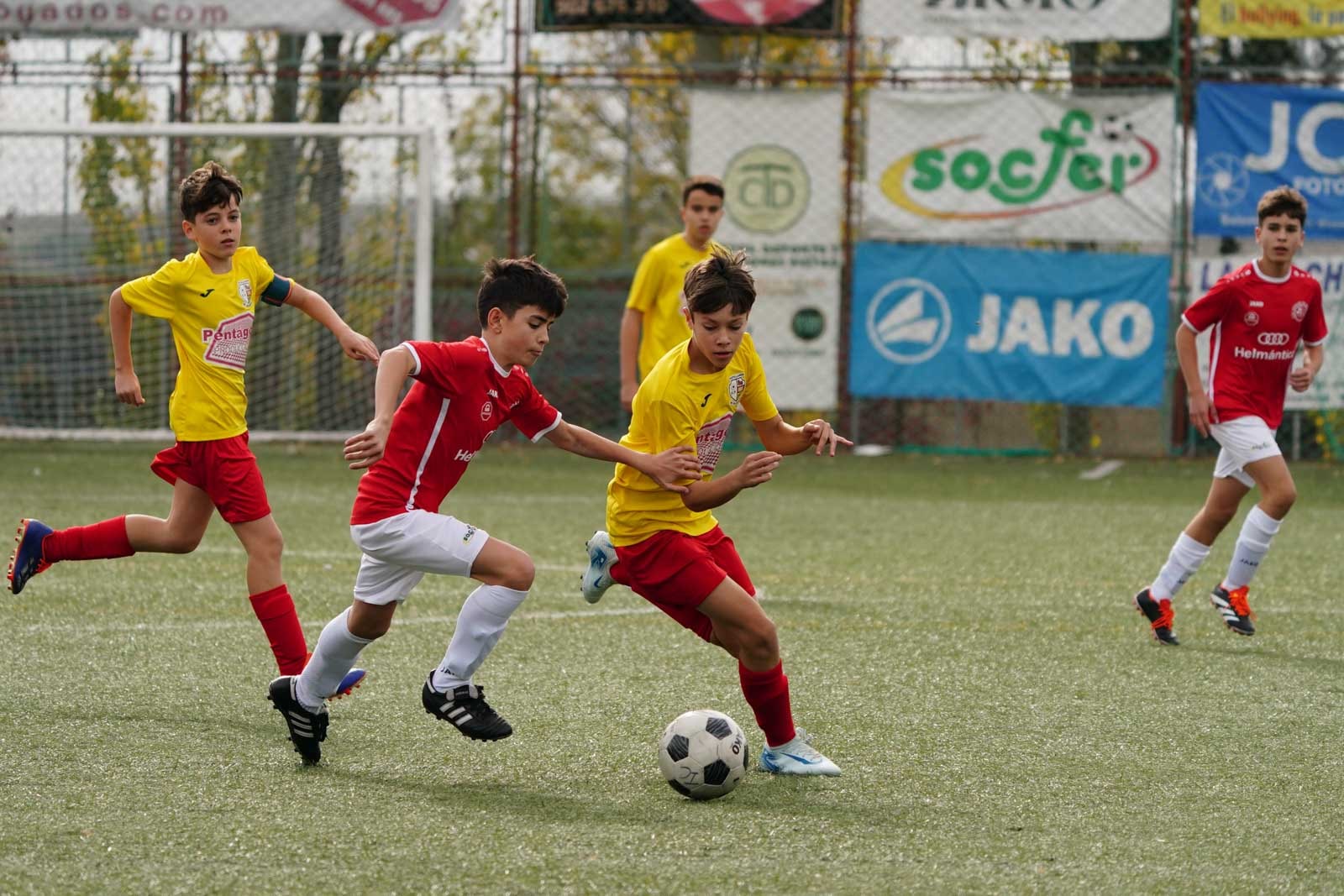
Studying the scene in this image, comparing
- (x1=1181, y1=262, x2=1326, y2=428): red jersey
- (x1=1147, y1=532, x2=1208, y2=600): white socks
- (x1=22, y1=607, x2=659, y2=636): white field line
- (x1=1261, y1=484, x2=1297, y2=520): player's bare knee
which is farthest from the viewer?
(x1=1181, y1=262, x2=1326, y2=428): red jersey

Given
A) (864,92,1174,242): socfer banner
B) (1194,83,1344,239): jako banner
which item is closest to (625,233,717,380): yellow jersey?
(864,92,1174,242): socfer banner

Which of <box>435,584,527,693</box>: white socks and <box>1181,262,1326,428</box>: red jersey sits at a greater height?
<box>1181,262,1326,428</box>: red jersey

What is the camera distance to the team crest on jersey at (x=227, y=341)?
527 cm

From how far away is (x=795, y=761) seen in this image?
4.23 m

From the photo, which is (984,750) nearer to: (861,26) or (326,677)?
(326,677)

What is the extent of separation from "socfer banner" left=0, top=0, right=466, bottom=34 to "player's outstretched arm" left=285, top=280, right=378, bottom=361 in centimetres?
849

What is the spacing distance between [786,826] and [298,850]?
1064 mm

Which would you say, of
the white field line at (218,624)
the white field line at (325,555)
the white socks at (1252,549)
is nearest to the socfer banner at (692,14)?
the white field line at (325,555)

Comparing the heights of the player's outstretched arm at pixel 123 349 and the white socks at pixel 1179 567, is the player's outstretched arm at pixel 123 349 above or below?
above

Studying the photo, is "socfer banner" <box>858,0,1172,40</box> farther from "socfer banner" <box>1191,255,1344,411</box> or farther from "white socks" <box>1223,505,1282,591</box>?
"white socks" <box>1223,505,1282,591</box>

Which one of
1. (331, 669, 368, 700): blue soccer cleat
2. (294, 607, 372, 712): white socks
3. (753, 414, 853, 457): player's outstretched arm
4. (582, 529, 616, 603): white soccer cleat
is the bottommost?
(331, 669, 368, 700): blue soccer cleat

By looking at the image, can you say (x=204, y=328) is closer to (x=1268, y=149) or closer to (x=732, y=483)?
(x=732, y=483)

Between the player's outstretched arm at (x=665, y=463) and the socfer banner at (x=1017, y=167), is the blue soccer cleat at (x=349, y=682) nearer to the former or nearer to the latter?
the player's outstretched arm at (x=665, y=463)

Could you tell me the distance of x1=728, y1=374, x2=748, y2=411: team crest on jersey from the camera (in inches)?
175
